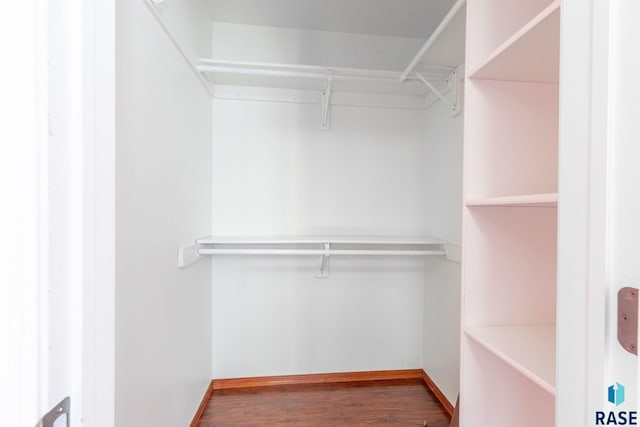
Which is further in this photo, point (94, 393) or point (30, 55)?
point (94, 393)

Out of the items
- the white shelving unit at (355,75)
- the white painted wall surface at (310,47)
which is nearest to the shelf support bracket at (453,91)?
the white shelving unit at (355,75)

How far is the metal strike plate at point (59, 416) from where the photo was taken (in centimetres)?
34

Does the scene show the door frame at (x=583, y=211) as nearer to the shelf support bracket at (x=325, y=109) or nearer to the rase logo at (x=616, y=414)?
the rase logo at (x=616, y=414)

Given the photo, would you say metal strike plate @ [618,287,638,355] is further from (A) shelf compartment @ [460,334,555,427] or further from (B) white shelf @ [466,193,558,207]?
(A) shelf compartment @ [460,334,555,427]

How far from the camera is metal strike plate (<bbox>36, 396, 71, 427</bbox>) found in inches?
13.3

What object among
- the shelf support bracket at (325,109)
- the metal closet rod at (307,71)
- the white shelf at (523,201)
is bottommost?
the white shelf at (523,201)

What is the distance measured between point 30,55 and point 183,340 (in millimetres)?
1421

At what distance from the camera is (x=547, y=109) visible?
0.93 m

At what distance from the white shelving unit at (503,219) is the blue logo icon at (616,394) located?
0.50 m

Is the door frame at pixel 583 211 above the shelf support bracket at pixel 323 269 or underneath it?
above

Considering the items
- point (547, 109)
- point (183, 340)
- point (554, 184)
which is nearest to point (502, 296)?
point (554, 184)

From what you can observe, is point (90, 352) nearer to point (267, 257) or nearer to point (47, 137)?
point (47, 137)

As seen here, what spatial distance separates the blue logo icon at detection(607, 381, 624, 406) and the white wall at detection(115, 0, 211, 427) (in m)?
1.11

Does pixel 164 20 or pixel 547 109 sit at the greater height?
pixel 164 20
